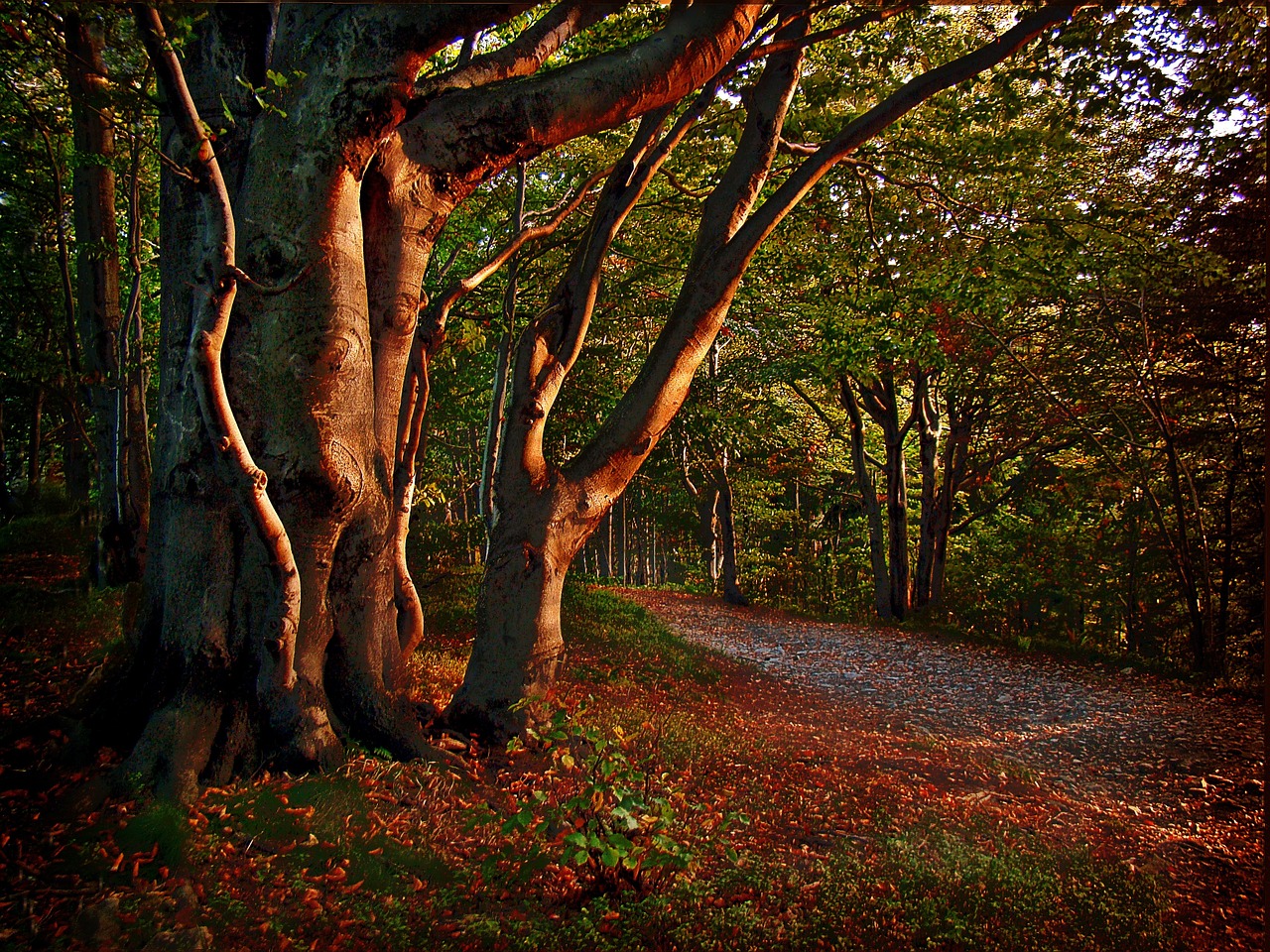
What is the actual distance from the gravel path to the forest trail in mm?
18

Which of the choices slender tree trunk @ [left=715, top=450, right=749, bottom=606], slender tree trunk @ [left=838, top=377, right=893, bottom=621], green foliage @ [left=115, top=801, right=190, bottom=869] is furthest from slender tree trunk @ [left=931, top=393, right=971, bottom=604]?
green foliage @ [left=115, top=801, right=190, bottom=869]

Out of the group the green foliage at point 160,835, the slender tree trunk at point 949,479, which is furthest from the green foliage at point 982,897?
the slender tree trunk at point 949,479

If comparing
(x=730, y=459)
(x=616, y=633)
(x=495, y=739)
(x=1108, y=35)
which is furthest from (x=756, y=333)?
(x=495, y=739)

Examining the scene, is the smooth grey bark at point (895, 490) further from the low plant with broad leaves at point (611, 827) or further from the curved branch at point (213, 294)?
the curved branch at point (213, 294)

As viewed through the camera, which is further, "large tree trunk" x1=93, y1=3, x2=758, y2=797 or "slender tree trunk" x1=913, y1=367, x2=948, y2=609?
"slender tree trunk" x1=913, y1=367, x2=948, y2=609

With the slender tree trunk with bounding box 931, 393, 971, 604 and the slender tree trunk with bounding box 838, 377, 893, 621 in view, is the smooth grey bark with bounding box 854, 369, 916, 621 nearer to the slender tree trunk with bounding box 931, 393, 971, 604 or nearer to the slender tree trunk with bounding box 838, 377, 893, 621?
the slender tree trunk with bounding box 838, 377, 893, 621

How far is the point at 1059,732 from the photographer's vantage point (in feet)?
25.3

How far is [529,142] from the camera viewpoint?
154 inches

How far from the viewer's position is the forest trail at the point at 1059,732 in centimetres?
510

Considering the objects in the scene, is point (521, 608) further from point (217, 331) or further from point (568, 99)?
point (568, 99)

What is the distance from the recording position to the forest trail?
201 inches

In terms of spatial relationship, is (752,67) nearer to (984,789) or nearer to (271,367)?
(271,367)

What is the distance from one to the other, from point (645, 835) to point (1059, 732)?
6.26 meters

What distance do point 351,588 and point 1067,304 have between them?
9.50m
